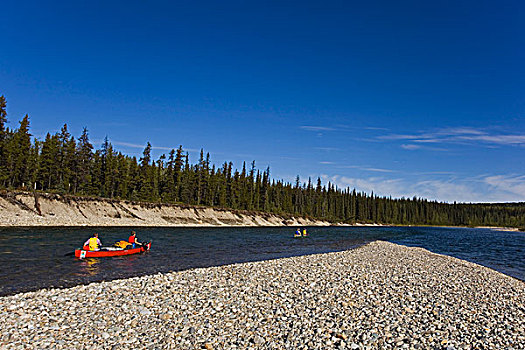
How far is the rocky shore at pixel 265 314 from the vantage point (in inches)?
393

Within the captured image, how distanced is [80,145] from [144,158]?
21.4 m

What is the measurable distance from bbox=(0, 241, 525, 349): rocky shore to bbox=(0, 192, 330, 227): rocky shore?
157 feet

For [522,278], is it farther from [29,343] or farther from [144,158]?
[144,158]

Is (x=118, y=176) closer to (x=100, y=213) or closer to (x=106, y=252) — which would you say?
(x=100, y=213)

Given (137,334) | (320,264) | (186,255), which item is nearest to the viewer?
(137,334)

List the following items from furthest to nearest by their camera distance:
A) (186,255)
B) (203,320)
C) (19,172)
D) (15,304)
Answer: (19,172)
(186,255)
(15,304)
(203,320)

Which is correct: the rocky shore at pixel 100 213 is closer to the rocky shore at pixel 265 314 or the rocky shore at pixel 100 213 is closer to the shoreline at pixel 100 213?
the shoreline at pixel 100 213

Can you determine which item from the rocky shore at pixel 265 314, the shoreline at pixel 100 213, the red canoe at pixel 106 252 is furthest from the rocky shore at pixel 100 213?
the rocky shore at pixel 265 314

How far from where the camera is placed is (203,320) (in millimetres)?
11562

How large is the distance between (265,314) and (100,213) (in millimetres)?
66234

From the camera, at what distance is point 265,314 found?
40.3 ft

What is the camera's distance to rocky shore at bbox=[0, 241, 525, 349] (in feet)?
32.8

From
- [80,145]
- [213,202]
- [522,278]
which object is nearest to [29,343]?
[522,278]

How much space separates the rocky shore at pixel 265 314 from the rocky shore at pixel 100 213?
47.9m
